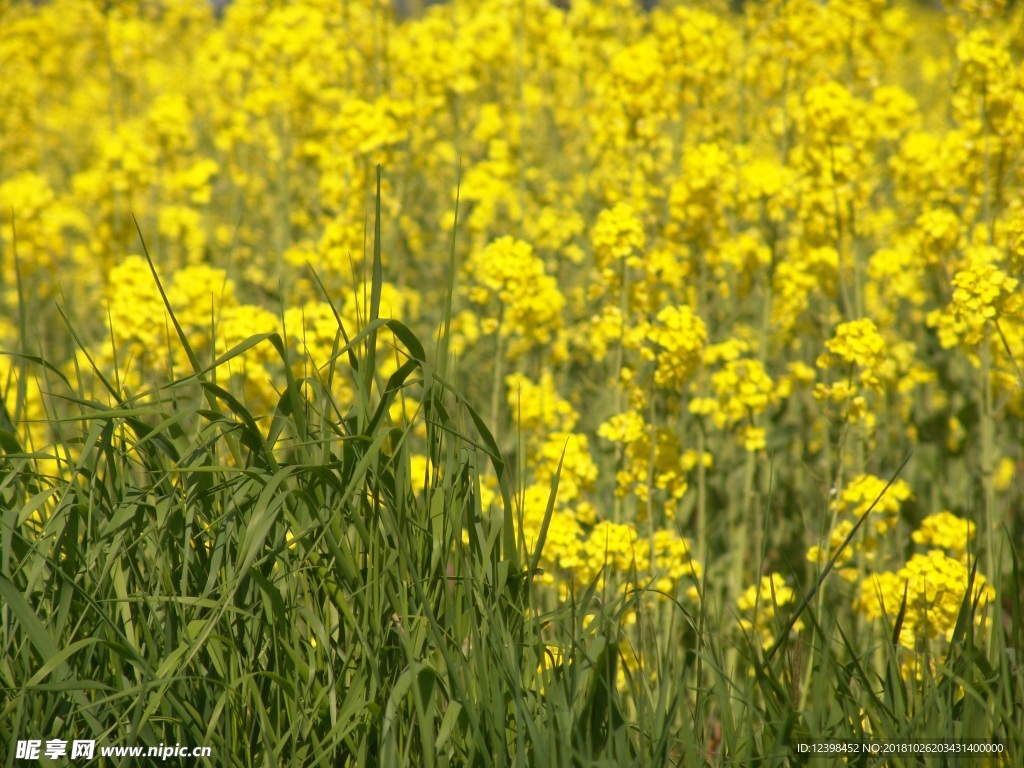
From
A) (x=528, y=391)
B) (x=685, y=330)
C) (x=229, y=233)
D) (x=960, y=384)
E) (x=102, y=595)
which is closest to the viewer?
(x=102, y=595)

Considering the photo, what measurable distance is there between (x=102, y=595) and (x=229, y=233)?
470cm

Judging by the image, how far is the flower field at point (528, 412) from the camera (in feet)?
5.63

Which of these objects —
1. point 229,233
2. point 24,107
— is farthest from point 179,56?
point 229,233

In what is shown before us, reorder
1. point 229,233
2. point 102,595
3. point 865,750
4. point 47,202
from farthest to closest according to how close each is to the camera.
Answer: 1. point 229,233
2. point 47,202
3. point 102,595
4. point 865,750

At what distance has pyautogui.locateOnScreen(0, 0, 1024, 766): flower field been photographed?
5.63 feet

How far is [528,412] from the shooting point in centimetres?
332

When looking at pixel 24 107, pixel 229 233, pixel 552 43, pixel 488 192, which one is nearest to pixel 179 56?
pixel 24 107

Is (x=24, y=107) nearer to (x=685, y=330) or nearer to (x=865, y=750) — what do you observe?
(x=685, y=330)

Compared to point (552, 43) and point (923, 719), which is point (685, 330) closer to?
point (923, 719)

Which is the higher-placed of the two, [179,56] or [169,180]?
[179,56]

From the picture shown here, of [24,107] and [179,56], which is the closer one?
[24,107]

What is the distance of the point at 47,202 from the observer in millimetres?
4875

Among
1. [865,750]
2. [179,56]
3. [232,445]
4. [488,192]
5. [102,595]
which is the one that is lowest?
[865,750]

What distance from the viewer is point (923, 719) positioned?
5.63ft
